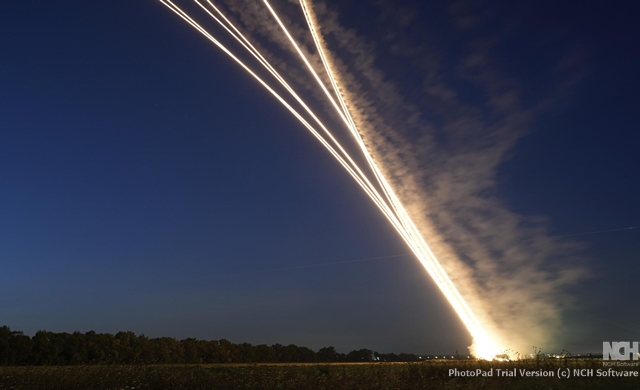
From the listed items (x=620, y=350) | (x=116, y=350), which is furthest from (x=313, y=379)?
(x=116, y=350)

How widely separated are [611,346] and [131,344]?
46.5m

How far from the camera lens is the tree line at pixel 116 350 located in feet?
160

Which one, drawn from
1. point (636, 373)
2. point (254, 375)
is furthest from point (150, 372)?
point (636, 373)

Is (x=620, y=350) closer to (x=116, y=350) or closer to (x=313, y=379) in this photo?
(x=313, y=379)

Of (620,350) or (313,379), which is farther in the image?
(620,350)

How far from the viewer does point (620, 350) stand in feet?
84.1

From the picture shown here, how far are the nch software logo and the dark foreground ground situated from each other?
2.28m

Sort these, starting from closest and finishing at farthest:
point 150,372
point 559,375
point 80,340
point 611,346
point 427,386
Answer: point 427,386
point 559,375
point 150,372
point 611,346
point 80,340

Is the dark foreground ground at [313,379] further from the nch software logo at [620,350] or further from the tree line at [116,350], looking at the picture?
the tree line at [116,350]

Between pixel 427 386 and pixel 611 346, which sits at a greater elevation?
pixel 611 346

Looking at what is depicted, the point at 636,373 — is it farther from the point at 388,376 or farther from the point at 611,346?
the point at 388,376

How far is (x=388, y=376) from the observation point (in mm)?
22828

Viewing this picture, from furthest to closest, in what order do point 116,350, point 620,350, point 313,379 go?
point 116,350 → point 620,350 → point 313,379

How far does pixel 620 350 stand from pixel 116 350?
4431 centimetres
